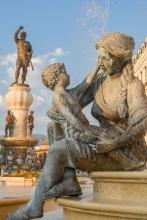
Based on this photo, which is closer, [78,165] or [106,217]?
[106,217]

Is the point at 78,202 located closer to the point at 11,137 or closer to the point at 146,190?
the point at 146,190

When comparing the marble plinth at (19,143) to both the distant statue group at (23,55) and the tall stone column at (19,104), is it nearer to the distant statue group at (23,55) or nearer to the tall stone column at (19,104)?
the tall stone column at (19,104)

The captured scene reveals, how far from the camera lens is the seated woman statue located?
3326 mm

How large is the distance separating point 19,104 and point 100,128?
24107 millimetres

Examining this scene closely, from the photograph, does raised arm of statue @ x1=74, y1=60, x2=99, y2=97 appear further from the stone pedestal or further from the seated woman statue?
the stone pedestal

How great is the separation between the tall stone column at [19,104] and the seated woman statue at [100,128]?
2358 cm

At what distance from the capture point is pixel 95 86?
3857mm

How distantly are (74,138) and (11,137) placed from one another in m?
24.0

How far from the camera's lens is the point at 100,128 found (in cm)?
361

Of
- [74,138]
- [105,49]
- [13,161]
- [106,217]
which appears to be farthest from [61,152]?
[13,161]

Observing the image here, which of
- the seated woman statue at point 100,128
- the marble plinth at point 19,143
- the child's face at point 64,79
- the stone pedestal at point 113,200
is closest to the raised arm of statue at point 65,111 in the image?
the seated woman statue at point 100,128

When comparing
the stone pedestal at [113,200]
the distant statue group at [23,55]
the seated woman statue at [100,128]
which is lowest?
the stone pedestal at [113,200]

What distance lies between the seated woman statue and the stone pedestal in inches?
6.0

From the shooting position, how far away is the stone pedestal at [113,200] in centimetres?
284
